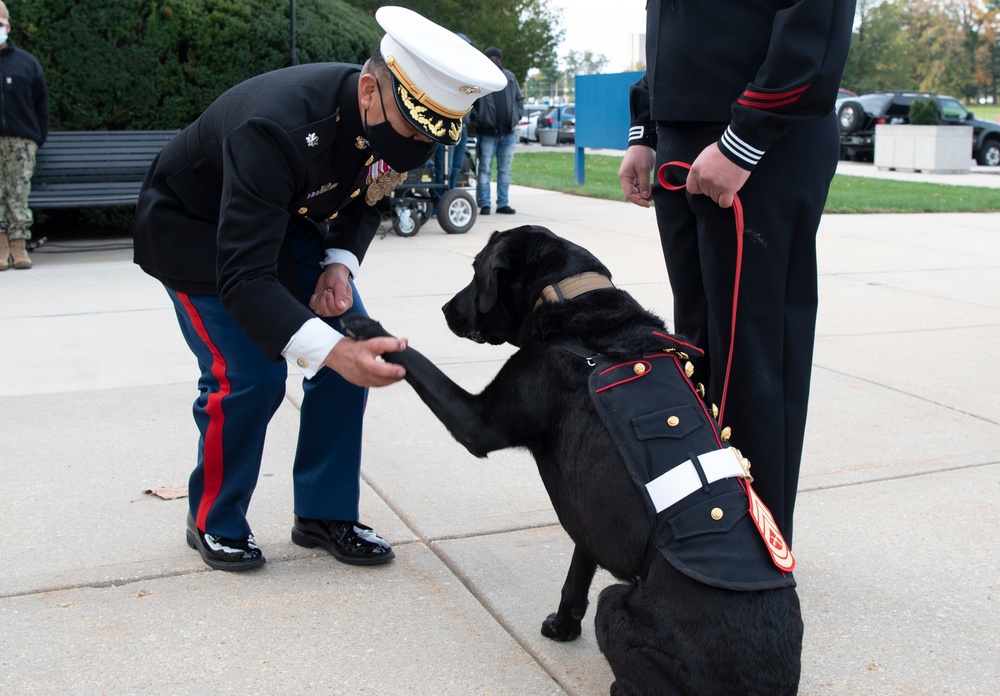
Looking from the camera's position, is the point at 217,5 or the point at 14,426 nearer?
the point at 14,426

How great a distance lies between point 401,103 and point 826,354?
3.78m

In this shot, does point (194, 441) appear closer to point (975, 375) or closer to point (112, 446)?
point (112, 446)

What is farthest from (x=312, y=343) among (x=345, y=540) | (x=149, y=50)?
(x=149, y=50)

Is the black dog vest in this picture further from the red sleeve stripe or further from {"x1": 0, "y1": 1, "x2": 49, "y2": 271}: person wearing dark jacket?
{"x1": 0, "y1": 1, "x2": 49, "y2": 271}: person wearing dark jacket

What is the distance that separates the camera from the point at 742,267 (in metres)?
2.54

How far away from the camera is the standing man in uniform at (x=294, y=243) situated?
2508mm

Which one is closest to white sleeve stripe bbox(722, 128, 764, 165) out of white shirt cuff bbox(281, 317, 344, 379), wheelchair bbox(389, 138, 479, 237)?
white shirt cuff bbox(281, 317, 344, 379)

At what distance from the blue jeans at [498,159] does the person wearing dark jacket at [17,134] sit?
503 centimetres

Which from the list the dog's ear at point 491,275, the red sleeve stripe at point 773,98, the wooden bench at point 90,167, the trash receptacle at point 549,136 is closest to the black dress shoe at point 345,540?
the dog's ear at point 491,275

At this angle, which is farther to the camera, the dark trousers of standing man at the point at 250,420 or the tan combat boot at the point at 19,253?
the tan combat boot at the point at 19,253

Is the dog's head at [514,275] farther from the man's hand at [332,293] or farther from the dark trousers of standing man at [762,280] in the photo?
the man's hand at [332,293]

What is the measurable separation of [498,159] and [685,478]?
963cm

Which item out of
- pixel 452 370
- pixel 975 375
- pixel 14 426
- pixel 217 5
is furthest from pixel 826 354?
pixel 217 5

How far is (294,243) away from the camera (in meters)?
3.11
